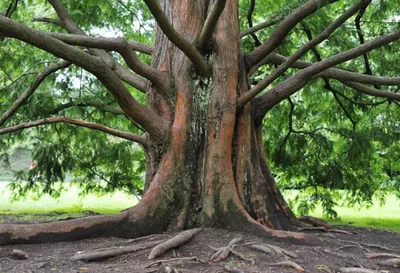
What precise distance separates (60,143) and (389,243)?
18.2 feet

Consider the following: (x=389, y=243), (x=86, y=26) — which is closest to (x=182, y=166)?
(x=389, y=243)

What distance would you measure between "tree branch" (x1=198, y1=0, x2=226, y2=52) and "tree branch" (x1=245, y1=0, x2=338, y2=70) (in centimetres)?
74

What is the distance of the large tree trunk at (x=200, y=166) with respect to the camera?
19.0 feet

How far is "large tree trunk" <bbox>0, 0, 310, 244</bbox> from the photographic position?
5.80 metres

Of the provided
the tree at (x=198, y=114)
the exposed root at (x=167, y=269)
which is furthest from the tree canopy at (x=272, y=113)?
the exposed root at (x=167, y=269)

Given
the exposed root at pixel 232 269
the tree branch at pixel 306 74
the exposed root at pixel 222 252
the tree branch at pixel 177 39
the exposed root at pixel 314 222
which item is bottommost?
the exposed root at pixel 232 269

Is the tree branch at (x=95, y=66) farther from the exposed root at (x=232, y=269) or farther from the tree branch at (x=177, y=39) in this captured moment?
the exposed root at (x=232, y=269)

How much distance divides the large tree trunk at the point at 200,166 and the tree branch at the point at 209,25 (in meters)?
0.22

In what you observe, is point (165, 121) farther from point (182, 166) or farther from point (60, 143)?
point (60, 143)

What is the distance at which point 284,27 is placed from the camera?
6.09 m

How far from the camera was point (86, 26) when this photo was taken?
936 centimetres

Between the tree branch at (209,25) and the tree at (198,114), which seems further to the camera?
the tree at (198,114)

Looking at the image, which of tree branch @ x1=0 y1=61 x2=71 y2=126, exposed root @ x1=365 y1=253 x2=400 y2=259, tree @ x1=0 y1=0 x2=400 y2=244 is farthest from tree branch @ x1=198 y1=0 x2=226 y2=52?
exposed root @ x1=365 y1=253 x2=400 y2=259

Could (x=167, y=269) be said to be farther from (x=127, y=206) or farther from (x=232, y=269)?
(x=127, y=206)
